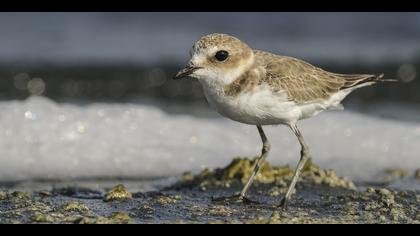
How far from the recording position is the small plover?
5859mm

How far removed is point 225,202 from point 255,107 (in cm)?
92

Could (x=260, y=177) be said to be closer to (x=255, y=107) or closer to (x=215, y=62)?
(x=255, y=107)

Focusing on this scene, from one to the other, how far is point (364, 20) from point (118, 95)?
772 cm

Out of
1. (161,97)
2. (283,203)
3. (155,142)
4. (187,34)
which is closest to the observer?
(283,203)

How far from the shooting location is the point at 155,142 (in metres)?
8.84

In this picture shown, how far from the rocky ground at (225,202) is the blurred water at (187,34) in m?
8.39

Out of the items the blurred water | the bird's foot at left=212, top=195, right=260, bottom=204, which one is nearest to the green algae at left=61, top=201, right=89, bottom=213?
the bird's foot at left=212, top=195, right=260, bottom=204

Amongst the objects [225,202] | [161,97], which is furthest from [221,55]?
[161,97]

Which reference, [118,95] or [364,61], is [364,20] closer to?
[364,61]

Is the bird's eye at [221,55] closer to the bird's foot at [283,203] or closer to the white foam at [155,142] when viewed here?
the bird's foot at [283,203]

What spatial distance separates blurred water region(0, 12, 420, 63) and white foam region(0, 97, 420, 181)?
20.1 feet

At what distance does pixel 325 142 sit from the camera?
9.05 meters

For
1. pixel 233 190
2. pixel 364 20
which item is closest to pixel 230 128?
pixel 233 190

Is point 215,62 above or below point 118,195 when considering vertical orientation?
above
